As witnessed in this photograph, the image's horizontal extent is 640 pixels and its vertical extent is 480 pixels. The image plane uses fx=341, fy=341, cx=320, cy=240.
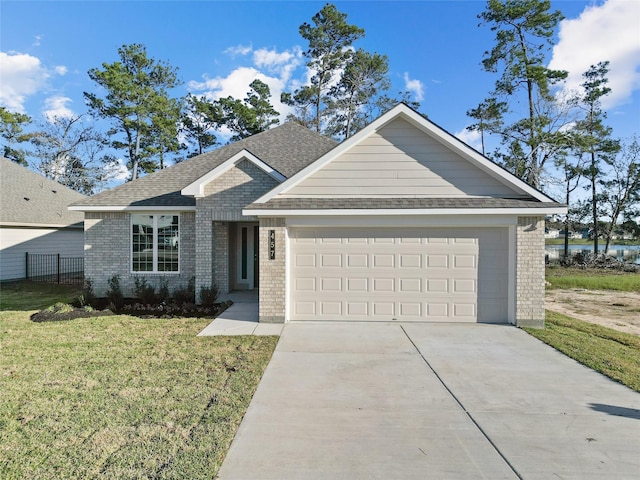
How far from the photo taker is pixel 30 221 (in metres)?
16.3

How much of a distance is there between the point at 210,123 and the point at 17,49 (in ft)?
48.5

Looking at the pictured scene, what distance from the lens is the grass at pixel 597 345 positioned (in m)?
5.54

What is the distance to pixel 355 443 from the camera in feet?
11.8

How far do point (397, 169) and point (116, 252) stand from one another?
985 cm

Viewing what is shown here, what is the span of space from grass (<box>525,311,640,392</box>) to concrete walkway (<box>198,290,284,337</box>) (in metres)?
5.81

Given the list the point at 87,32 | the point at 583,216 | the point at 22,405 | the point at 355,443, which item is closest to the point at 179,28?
the point at 87,32

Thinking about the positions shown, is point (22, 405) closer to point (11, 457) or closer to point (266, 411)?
point (11, 457)

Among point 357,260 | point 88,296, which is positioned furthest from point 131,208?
point 357,260

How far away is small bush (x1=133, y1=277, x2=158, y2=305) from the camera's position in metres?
10.8

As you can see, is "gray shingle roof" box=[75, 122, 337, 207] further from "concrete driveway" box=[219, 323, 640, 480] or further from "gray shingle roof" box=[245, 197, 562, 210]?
"concrete driveway" box=[219, 323, 640, 480]

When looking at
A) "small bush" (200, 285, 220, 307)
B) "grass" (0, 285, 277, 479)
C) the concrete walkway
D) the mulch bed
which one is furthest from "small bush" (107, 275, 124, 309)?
the concrete walkway

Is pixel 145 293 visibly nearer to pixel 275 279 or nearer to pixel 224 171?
pixel 224 171

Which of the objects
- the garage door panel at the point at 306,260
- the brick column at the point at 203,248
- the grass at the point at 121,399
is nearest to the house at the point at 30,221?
the grass at the point at 121,399

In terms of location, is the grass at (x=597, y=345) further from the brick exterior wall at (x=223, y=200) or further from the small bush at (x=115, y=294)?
the small bush at (x=115, y=294)
